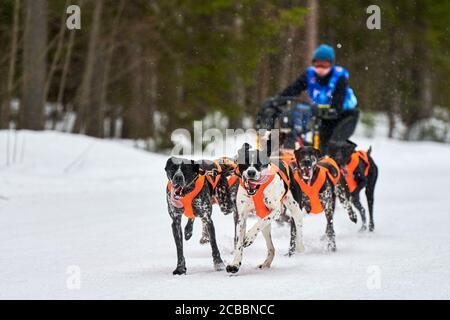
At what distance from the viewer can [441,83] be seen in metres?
38.4

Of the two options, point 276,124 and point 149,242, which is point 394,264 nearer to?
point 149,242

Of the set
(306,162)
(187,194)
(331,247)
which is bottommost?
(331,247)

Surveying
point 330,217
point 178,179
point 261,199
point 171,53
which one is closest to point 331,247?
point 330,217

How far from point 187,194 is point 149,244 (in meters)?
2.15

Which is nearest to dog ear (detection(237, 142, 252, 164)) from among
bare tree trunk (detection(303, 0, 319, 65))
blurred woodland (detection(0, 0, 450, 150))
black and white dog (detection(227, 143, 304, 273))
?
black and white dog (detection(227, 143, 304, 273))

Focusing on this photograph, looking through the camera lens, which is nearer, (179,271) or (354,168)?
(179,271)

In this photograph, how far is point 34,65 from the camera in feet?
62.5

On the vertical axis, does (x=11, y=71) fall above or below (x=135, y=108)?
above

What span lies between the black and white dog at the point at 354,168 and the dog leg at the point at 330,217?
1.12m

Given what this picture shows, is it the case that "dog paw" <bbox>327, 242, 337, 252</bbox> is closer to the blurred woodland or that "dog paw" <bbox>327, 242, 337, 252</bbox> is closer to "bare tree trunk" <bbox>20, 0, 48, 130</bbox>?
the blurred woodland

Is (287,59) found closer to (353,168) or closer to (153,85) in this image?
(153,85)

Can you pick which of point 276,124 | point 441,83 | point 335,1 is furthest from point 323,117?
point 441,83

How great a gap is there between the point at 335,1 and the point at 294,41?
892cm

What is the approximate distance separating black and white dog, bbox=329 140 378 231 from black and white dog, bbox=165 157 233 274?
9.53 feet
